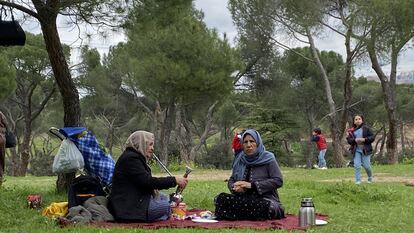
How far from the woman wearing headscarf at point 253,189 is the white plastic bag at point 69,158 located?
5.25 feet

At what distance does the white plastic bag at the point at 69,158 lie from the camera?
19.7 ft

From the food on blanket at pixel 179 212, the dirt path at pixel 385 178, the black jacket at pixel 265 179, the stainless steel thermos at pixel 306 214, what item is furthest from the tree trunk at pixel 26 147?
the stainless steel thermos at pixel 306 214

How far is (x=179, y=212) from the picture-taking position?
5578 mm

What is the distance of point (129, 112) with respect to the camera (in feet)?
94.2

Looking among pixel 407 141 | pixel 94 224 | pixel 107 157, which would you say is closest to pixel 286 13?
pixel 107 157

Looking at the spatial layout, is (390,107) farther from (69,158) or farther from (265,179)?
(69,158)

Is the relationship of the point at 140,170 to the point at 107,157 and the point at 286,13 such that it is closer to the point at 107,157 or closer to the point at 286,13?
the point at 107,157

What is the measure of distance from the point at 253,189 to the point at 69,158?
201 centimetres

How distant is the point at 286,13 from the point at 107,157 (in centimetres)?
1401

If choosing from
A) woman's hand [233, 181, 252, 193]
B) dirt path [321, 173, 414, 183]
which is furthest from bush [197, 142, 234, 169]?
woman's hand [233, 181, 252, 193]

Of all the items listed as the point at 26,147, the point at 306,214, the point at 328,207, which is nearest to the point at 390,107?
the point at 328,207

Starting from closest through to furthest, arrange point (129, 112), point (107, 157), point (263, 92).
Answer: point (107, 157) < point (263, 92) < point (129, 112)

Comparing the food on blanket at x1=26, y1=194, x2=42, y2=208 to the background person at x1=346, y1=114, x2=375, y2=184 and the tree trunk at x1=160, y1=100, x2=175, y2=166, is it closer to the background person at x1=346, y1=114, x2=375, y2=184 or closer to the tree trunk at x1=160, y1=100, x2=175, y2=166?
Answer: the background person at x1=346, y1=114, x2=375, y2=184

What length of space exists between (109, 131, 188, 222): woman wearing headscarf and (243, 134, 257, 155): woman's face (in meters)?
0.73
